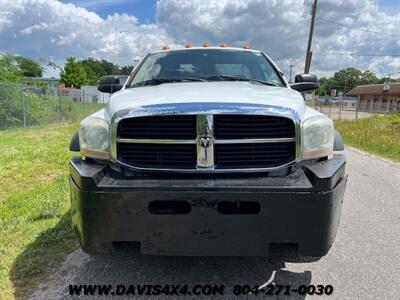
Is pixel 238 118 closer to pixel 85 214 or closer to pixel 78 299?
pixel 85 214

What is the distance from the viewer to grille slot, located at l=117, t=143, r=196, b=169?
2.84m

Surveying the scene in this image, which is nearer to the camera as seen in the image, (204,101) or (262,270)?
(204,101)

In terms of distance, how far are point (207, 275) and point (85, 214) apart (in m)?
1.18

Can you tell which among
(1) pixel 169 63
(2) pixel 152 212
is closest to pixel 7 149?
(1) pixel 169 63

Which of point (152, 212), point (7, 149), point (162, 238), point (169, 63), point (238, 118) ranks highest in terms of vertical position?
point (169, 63)

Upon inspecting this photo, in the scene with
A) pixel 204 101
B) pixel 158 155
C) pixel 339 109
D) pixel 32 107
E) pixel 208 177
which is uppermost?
pixel 204 101

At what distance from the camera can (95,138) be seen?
293 cm

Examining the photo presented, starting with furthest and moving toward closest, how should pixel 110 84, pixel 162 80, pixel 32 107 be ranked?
pixel 32 107 < pixel 110 84 < pixel 162 80

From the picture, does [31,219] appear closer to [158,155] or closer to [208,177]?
[158,155]

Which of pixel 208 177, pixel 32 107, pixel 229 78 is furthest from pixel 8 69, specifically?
pixel 208 177

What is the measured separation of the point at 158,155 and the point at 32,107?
15.5m

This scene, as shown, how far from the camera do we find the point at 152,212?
267 centimetres

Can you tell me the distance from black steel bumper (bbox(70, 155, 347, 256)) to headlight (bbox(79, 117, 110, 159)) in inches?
8.5

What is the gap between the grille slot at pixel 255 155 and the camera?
2832 mm
